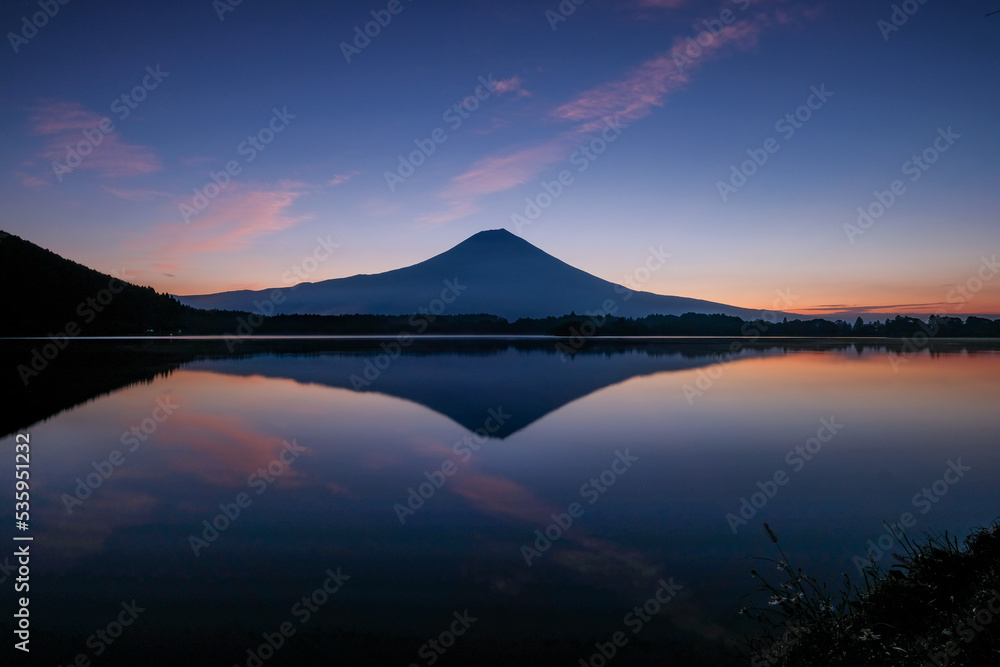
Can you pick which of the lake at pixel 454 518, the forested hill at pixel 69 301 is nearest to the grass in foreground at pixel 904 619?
the lake at pixel 454 518

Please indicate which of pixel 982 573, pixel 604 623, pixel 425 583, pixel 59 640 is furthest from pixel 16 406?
pixel 982 573

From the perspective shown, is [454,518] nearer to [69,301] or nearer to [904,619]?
[904,619]

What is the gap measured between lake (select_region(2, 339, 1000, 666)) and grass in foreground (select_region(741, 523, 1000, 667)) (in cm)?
30

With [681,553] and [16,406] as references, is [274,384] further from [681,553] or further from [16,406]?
[681,553]

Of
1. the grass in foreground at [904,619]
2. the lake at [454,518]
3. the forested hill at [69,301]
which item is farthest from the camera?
the forested hill at [69,301]

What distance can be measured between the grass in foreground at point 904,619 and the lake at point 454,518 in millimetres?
304

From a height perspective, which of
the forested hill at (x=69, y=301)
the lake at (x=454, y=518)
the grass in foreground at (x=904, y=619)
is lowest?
the lake at (x=454, y=518)

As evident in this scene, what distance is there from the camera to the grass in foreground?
9.15 feet

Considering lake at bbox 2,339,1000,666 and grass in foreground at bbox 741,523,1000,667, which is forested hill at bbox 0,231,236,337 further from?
grass in foreground at bbox 741,523,1000,667

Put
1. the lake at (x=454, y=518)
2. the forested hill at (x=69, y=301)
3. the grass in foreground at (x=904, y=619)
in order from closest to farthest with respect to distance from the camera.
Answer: the grass in foreground at (x=904, y=619) → the lake at (x=454, y=518) → the forested hill at (x=69, y=301)

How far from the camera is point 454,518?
5.48 meters

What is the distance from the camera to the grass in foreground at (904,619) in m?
2.79

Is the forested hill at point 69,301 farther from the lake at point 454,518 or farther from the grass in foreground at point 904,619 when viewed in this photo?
the grass in foreground at point 904,619

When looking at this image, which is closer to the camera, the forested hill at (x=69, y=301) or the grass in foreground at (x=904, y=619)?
the grass in foreground at (x=904, y=619)
